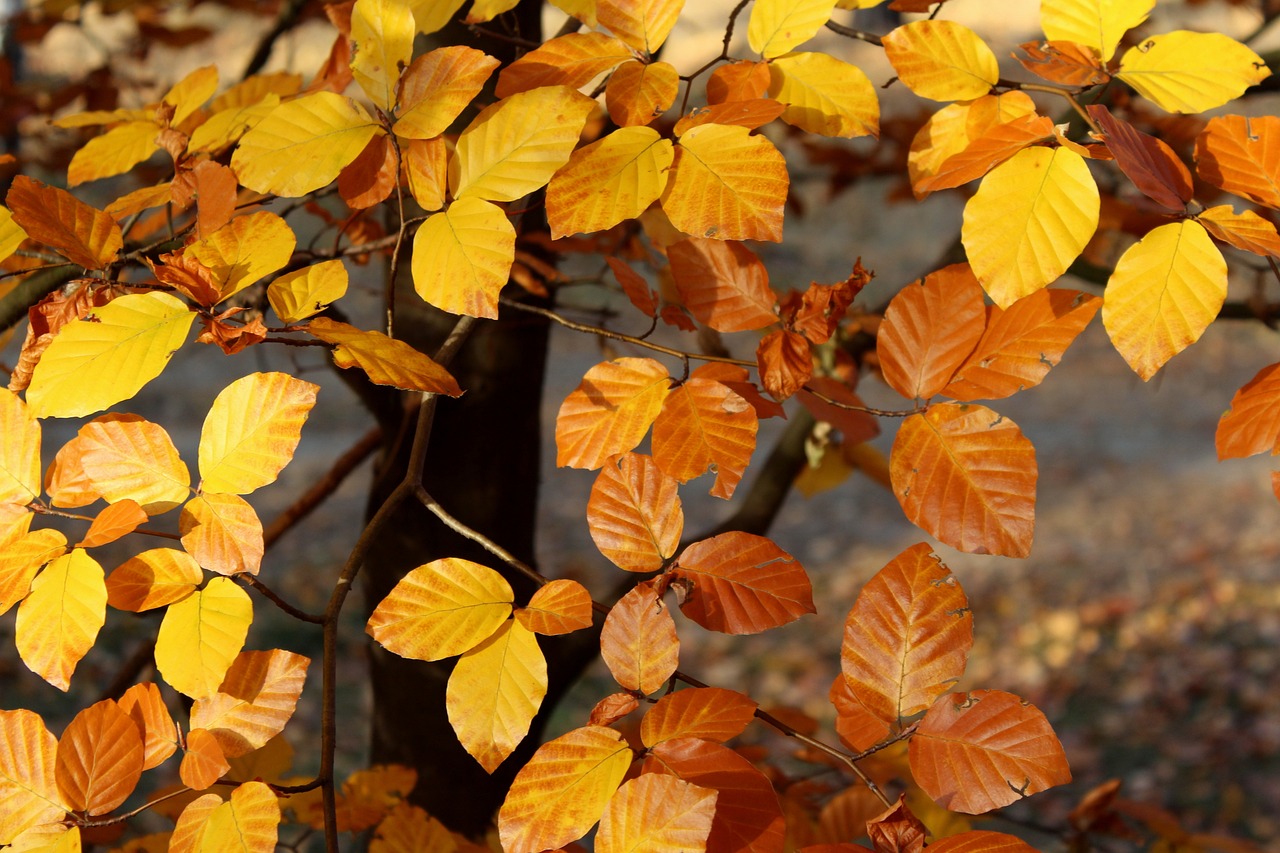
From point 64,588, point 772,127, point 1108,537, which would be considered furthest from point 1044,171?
point 1108,537

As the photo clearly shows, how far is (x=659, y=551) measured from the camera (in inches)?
20.9

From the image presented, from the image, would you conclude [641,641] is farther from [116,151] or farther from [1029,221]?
→ [116,151]

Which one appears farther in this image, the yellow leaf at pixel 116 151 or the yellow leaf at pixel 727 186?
the yellow leaf at pixel 116 151

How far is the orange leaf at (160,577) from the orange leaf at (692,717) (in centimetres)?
26

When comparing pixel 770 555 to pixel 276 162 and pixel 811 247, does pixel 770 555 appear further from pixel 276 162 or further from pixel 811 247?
pixel 811 247

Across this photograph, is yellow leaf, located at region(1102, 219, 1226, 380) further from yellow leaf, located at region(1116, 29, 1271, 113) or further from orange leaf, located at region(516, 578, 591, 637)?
orange leaf, located at region(516, 578, 591, 637)

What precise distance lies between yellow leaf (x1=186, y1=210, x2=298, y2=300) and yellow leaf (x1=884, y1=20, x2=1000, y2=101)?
0.37 m

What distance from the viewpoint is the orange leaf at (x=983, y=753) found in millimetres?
473

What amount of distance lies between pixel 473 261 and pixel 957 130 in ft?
1.03

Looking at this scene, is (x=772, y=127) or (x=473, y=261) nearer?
(x=473, y=261)

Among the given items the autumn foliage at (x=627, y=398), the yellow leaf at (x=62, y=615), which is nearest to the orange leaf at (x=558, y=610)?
the autumn foliage at (x=627, y=398)

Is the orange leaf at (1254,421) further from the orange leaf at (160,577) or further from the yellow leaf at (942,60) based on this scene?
the orange leaf at (160,577)

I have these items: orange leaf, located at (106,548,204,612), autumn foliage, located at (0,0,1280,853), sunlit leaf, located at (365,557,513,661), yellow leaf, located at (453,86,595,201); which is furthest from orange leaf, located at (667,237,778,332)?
orange leaf, located at (106,548,204,612)

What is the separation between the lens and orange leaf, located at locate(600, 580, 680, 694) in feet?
1.63
